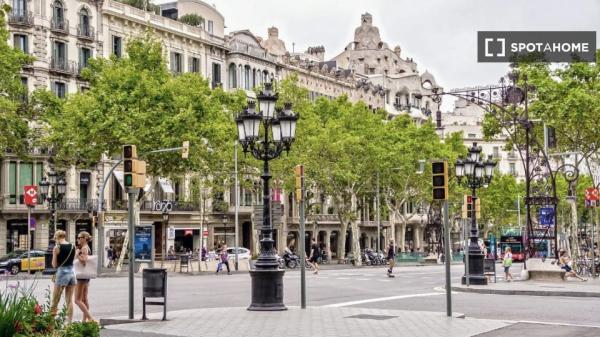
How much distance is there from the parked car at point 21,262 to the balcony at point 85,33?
61.0 feet

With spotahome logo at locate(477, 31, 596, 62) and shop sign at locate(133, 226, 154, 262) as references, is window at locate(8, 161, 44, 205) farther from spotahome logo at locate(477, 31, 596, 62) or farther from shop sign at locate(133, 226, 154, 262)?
shop sign at locate(133, 226, 154, 262)

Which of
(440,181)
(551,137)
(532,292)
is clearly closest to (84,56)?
(551,137)

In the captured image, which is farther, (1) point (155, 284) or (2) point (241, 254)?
(2) point (241, 254)

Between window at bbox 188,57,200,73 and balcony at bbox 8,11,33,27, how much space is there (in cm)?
1517

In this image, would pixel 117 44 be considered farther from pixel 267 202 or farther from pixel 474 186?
pixel 267 202

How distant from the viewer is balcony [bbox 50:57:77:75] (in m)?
58.8

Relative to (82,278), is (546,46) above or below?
above

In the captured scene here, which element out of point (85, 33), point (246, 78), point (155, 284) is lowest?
point (155, 284)

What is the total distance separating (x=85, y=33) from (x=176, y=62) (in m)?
8.98

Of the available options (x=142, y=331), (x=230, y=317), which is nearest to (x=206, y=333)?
(x=142, y=331)

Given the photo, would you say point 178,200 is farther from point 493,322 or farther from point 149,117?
point 493,322

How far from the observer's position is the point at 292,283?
3453 centimetres

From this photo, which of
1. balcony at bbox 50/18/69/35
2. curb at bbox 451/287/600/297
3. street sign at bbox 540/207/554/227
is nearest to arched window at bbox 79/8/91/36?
balcony at bbox 50/18/69/35

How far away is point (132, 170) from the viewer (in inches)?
682
